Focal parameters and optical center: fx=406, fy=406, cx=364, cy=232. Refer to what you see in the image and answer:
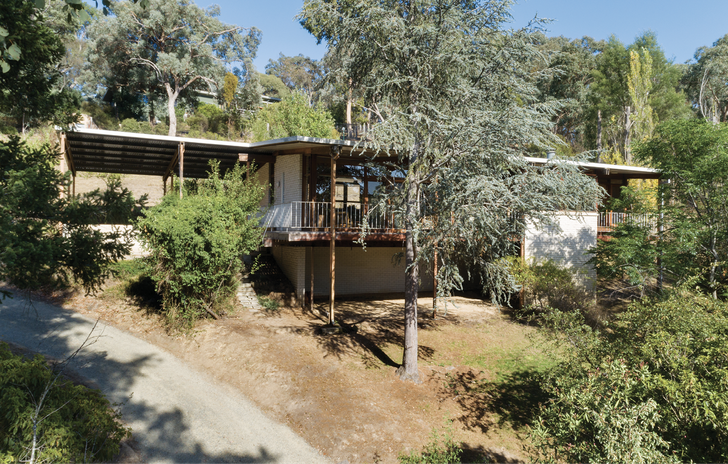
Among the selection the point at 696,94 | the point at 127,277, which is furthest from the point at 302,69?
the point at 127,277

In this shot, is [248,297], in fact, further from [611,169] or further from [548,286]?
[611,169]

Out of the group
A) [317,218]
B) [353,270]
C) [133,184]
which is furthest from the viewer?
[133,184]

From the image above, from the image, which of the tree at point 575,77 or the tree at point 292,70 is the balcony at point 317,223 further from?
the tree at point 292,70

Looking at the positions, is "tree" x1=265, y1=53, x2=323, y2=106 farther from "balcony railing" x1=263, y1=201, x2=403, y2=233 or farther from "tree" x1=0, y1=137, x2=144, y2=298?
"tree" x1=0, y1=137, x2=144, y2=298

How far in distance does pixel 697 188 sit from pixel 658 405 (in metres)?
10.1

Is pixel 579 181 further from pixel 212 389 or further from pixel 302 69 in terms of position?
pixel 302 69

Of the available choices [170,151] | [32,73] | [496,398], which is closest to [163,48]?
[170,151]

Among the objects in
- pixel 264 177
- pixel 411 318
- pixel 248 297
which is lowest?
pixel 248 297

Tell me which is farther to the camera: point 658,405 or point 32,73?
point 32,73

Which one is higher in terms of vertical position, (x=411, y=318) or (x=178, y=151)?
(x=178, y=151)

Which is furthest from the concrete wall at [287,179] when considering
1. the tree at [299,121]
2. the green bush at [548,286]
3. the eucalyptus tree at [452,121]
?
the tree at [299,121]

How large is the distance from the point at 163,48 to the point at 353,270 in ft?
95.3

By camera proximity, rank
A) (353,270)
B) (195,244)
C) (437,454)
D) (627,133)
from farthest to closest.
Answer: (627,133) < (353,270) < (195,244) < (437,454)

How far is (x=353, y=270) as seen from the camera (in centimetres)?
1772
